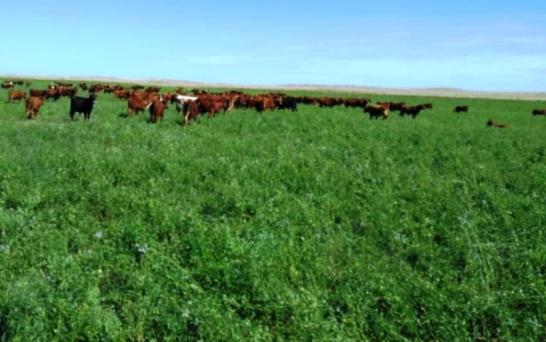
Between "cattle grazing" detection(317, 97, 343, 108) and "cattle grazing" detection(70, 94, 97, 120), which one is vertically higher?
"cattle grazing" detection(317, 97, 343, 108)

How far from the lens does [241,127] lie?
66.2 ft

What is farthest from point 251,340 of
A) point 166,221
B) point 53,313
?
point 166,221

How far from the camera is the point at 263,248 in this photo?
6.91 meters

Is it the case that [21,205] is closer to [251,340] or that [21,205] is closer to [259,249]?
[259,249]

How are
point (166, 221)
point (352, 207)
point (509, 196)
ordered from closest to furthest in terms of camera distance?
point (166, 221) → point (352, 207) → point (509, 196)

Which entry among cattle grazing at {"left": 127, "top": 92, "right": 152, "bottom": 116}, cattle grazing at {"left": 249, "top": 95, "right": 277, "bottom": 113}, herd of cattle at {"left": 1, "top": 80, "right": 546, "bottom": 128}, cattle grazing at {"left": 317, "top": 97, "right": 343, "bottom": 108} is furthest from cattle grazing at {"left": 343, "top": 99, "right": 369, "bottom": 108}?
cattle grazing at {"left": 127, "top": 92, "right": 152, "bottom": 116}

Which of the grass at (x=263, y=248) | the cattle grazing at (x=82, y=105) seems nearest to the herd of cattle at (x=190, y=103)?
the cattle grazing at (x=82, y=105)

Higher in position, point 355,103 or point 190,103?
point 355,103

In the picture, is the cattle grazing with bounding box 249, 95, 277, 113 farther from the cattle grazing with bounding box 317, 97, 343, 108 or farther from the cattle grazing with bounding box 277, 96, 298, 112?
the cattle grazing with bounding box 317, 97, 343, 108

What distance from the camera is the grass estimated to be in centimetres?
558

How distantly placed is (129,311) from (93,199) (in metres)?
3.85

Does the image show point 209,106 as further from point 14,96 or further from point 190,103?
point 14,96

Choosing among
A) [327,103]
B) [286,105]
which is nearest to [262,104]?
[286,105]

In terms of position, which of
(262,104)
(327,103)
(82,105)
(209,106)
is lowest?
(82,105)
